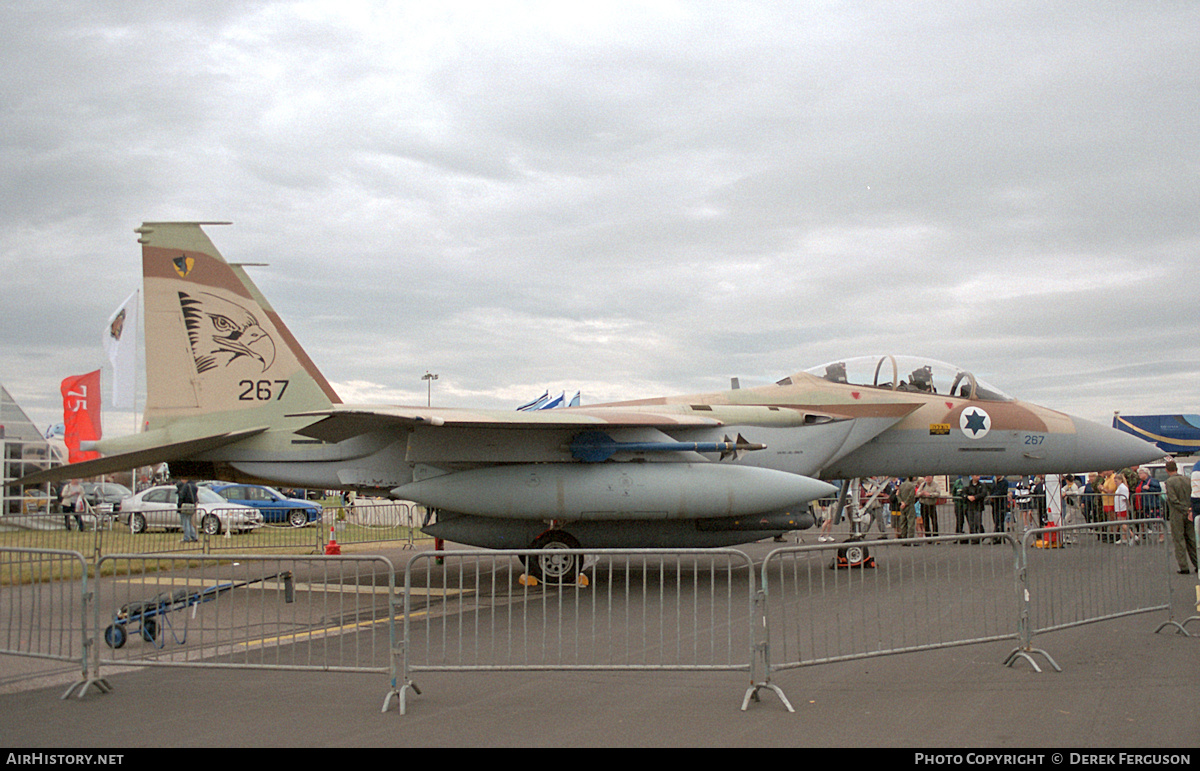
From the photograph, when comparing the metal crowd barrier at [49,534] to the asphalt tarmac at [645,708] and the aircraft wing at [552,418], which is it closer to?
the aircraft wing at [552,418]

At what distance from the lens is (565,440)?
1106 cm

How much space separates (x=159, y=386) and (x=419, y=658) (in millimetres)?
6990

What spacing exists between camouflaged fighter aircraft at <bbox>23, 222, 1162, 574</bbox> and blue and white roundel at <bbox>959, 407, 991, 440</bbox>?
0.02 meters

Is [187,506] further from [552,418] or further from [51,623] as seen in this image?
[51,623]

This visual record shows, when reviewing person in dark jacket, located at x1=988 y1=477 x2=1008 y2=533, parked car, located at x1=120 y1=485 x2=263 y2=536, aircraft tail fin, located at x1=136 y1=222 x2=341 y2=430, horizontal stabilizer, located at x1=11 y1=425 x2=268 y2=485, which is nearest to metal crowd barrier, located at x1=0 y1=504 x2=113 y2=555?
parked car, located at x1=120 y1=485 x2=263 y2=536

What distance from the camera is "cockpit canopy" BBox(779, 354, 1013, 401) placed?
40.7 ft

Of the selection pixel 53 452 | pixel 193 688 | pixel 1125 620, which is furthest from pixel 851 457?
pixel 53 452

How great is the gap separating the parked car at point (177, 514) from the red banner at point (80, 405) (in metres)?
2.38

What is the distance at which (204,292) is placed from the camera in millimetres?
11438

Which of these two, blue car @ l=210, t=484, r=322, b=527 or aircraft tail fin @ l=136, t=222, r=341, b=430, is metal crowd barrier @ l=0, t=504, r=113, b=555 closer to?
aircraft tail fin @ l=136, t=222, r=341, b=430

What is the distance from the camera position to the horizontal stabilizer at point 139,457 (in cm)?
1076

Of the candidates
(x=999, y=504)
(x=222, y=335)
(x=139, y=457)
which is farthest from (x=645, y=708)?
(x=999, y=504)

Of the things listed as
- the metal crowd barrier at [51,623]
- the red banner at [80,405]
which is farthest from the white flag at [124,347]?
the metal crowd barrier at [51,623]
